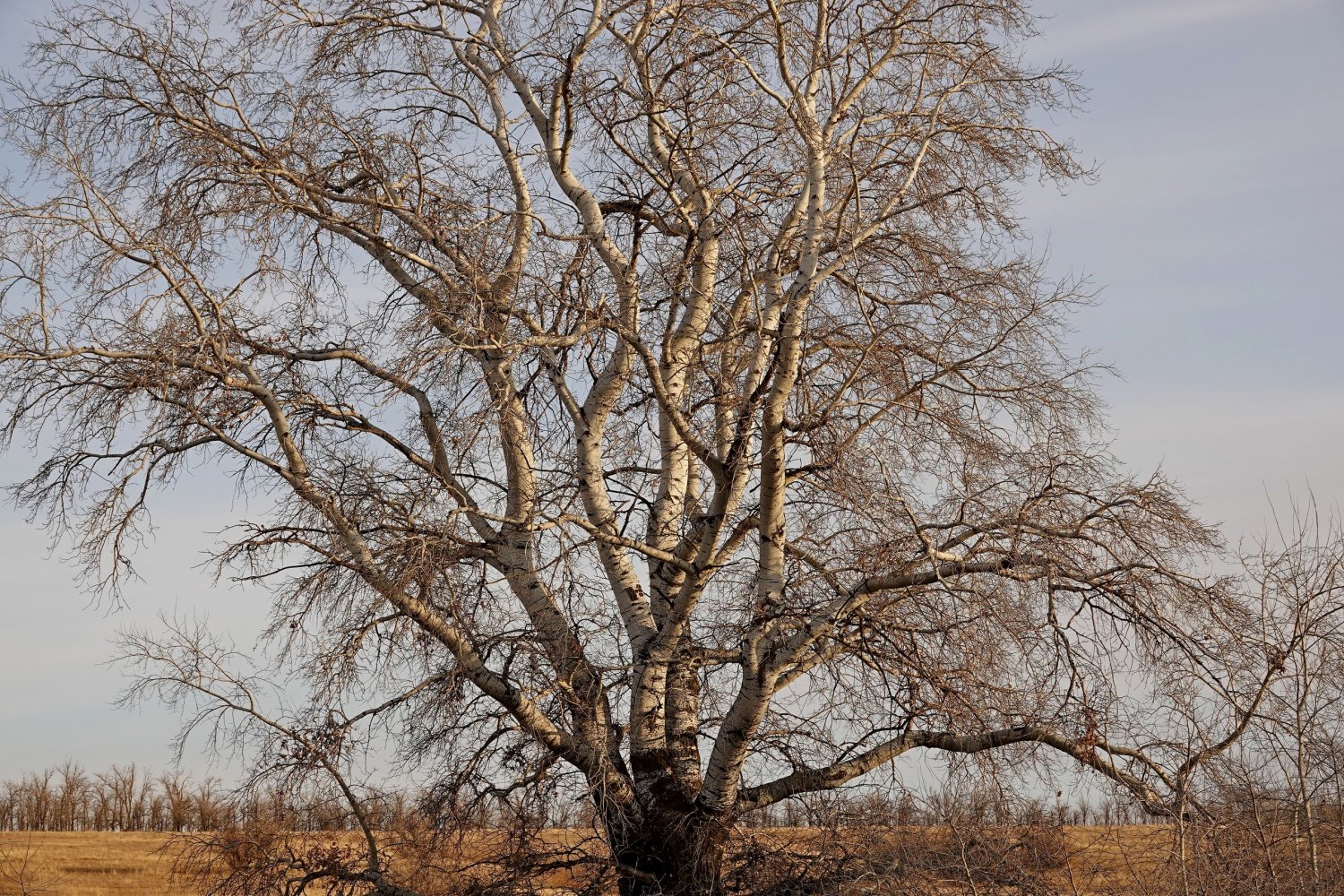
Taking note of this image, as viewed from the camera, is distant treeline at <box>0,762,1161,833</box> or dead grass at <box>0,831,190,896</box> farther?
dead grass at <box>0,831,190,896</box>

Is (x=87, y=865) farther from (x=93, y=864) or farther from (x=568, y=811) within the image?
(x=568, y=811)

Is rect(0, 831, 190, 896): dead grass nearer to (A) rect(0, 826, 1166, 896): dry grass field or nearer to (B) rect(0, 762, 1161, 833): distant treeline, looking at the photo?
(A) rect(0, 826, 1166, 896): dry grass field

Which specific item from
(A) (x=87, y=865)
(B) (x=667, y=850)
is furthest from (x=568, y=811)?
(A) (x=87, y=865)

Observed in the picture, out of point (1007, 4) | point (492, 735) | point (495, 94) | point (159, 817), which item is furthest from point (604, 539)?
point (159, 817)

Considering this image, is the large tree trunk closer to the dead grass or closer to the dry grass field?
the dry grass field

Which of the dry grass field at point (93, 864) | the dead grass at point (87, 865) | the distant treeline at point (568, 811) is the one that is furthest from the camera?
the dead grass at point (87, 865)

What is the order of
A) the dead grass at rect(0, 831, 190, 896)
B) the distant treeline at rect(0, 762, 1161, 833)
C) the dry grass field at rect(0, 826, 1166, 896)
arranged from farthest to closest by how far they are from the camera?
the dead grass at rect(0, 831, 190, 896)
the dry grass field at rect(0, 826, 1166, 896)
the distant treeline at rect(0, 762, 1161, 833)

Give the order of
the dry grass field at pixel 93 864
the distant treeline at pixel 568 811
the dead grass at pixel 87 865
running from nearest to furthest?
the distant treeline at pixel 568 811 < the dry grass field at pixel 93 864 < the dead grass at pixel 87 865

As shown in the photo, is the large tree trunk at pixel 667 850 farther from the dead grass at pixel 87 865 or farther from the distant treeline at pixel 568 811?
the dead grass at pixel 87 865

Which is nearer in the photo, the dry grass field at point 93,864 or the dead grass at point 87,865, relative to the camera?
the dry grass field at point 93,864

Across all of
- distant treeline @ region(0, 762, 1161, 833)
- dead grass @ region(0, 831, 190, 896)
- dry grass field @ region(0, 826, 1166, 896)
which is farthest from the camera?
dead grass @ region(0, 831, 190, 896)

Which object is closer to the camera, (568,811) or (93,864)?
(568,811)

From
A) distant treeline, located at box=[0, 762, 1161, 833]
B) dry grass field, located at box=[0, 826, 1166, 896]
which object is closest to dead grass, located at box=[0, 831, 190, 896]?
dry grass field, located at box=[0, 826, 1166, 896]

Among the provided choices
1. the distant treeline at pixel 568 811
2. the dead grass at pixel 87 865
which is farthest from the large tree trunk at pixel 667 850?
the dead grass at pixel 87 865
